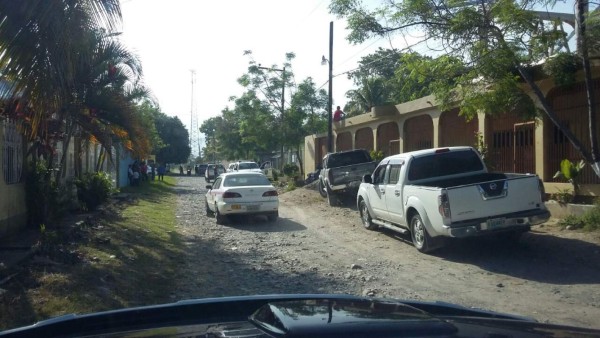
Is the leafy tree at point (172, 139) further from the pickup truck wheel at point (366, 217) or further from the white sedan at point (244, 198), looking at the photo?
the pickup truck wheel at point (366, 217)

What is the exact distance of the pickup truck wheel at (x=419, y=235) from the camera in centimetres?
1195

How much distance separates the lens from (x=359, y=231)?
1606 cm

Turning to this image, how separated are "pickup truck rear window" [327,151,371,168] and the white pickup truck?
7949 mm

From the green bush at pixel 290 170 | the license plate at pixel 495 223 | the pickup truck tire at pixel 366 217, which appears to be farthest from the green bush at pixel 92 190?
the green bush at pixel 290 170

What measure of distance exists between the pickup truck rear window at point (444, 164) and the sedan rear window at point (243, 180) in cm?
613

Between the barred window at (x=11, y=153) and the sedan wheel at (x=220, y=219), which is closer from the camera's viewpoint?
the barred window at (x=11, y=153)

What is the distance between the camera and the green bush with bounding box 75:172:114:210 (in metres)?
19.2

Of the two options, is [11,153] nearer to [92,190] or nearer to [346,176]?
[92,190]

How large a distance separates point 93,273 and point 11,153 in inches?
209

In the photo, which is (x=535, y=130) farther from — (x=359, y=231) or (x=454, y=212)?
(x=454, y=212)

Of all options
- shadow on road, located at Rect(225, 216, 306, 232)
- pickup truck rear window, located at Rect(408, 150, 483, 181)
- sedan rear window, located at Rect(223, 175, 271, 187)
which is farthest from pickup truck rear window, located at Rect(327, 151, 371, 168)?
pickup truck rear window, located at Rect(408, 150, 483, 181)

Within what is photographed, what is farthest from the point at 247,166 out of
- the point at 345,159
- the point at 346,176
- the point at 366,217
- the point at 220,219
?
the point at 366,217

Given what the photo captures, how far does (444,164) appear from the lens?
519 inches

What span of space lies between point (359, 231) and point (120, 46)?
709cm
